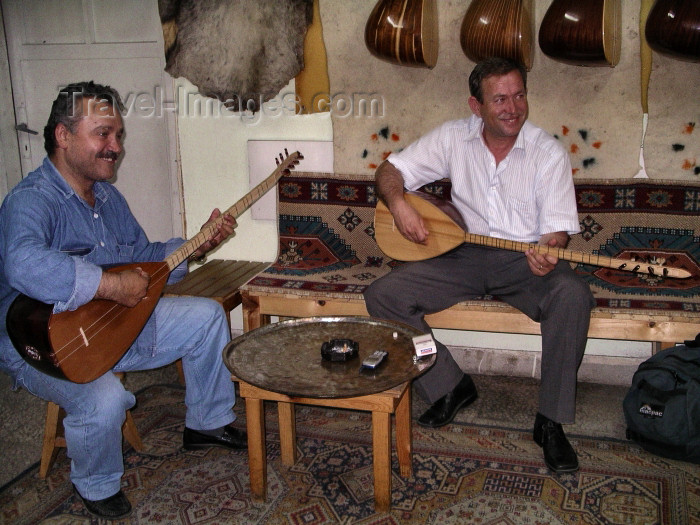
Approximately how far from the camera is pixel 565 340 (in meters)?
2.29

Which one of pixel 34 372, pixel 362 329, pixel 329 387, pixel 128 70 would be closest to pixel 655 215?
pixel 362 329

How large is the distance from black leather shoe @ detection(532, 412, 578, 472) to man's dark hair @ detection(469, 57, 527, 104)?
118 cm

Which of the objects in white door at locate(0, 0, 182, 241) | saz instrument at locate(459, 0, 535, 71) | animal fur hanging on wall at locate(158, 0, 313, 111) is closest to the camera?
saz instrument at locate(459, 0, 535, 71)

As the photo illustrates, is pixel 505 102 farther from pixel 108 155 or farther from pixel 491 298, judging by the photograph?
pixel 108 155

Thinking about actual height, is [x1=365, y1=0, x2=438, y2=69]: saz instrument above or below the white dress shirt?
above

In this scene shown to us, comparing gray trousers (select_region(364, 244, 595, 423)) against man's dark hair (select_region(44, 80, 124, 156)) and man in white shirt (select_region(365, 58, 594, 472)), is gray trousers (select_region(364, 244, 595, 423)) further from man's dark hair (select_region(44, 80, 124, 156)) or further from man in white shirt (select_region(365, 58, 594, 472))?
man's dark hair (select_region(44, 80, 124, 156))

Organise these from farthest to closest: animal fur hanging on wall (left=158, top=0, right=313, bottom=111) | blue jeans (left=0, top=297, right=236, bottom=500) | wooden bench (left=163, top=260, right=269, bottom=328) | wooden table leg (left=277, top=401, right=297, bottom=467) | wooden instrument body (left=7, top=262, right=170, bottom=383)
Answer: animal fur hanging on wall (left=158, top=0, right=313, bottom=111), wooden bench (left=163, top=260, right=269, bottom=328), wooden table leg (left=277, top=401, right=297, bottom=467), blue jeans (left=0, top=297, right=236, bottom=500), wooden instrument body (left=7, top=262, right=170, bottom=383)

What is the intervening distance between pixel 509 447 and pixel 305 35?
1.93 m

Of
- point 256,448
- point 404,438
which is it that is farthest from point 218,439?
point 404,438

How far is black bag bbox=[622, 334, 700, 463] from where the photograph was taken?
2.18 meters

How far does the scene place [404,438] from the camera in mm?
2188

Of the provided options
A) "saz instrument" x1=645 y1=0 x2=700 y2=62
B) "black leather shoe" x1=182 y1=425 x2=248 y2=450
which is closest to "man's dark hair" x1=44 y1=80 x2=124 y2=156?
"black leather shoe" x1=182 y1=425 x2=248 y2=450

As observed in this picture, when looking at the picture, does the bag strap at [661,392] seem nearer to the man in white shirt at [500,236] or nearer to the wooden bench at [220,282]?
the man in white shirt at [500,236]

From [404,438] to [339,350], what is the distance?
43cm
